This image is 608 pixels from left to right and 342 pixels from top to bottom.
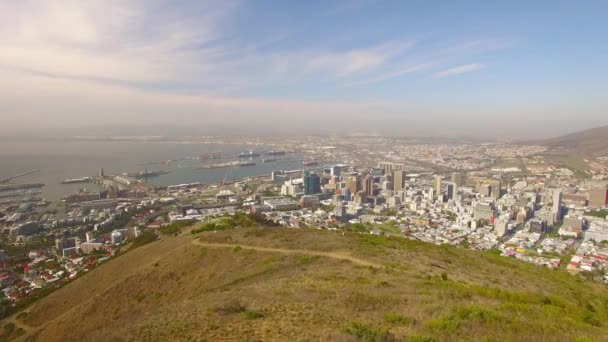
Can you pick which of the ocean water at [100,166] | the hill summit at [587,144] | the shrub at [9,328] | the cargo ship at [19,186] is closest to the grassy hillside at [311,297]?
the shrub at [9,328]

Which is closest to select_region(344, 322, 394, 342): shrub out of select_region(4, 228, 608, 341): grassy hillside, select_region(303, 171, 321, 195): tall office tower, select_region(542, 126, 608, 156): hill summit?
select_region(4, 228, 608, 341): grassy hillside

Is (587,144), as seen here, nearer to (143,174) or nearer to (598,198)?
(598,198)

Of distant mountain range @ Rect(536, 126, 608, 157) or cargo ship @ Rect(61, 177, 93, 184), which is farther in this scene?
distant mountain range @ Rect(536, 126, 608, 157)

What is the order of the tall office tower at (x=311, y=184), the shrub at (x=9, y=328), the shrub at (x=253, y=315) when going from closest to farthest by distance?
the shrub at (x=253, y=315)
the shrub at (x=9, y=328)
the tall office tower at (x=311, y=184)

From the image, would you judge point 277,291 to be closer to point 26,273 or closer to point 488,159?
point 26,273

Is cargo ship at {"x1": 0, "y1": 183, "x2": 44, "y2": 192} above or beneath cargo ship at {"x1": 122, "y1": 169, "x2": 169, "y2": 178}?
above

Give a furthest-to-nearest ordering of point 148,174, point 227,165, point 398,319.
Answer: point 227,165, point 148,174, point 398,319

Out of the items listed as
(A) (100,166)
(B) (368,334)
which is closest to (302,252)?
(B) (368,334)

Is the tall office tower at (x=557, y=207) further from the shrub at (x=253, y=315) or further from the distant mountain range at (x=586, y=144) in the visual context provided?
the distant mountain range at (x=586, y=144)

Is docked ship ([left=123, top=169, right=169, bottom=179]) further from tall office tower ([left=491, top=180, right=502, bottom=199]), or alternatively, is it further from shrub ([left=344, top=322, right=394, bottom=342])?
shrub ([left=344, top=322, right=394, bottom=342])
